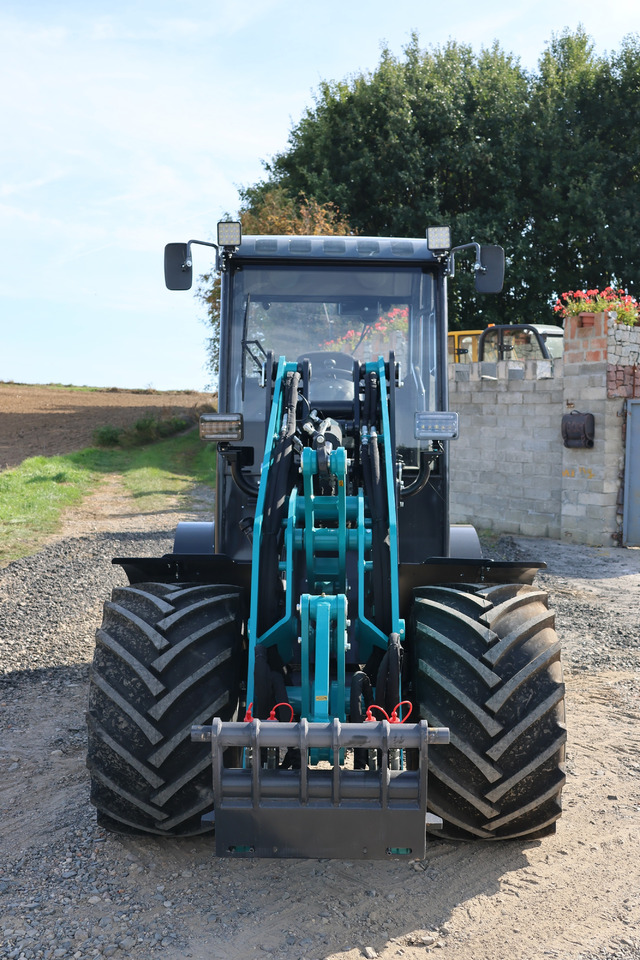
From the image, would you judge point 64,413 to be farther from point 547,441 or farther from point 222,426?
point 222,426

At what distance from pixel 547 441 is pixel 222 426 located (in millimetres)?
10106

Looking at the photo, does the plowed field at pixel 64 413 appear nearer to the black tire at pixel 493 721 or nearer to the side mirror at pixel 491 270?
the side mirror at pixel 491 270

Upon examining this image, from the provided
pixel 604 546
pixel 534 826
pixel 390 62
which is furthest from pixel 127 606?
pixel 390 62

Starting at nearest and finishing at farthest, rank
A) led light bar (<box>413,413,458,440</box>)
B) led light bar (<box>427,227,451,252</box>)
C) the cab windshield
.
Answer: led light bar (<box>413,413,458,440</box>) < led light bar (<box>427,227,451,252</box>) < the cab windshield

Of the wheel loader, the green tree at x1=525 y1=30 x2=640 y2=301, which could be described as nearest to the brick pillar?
the wheel loader

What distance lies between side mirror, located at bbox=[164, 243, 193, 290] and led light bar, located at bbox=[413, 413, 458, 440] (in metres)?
2.02

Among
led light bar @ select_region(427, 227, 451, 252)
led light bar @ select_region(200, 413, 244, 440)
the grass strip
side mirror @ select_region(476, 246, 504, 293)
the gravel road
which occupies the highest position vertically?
led light bar @ select_region(427, 227, 451, 252)

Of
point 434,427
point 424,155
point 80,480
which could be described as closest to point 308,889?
point 434,427

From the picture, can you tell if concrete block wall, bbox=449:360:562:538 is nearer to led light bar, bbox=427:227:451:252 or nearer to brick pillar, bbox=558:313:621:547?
brick pillar, bbox=558:313:621:547

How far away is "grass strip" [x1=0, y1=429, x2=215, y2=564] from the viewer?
13894 millimetres

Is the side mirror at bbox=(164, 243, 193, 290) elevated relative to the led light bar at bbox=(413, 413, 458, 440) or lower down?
elevated

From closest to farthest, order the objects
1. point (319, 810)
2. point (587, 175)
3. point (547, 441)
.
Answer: point (319, 810) < point (547, 441) < point (587, 175)

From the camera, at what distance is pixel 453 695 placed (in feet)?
11.3

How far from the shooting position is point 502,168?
25.0 m
